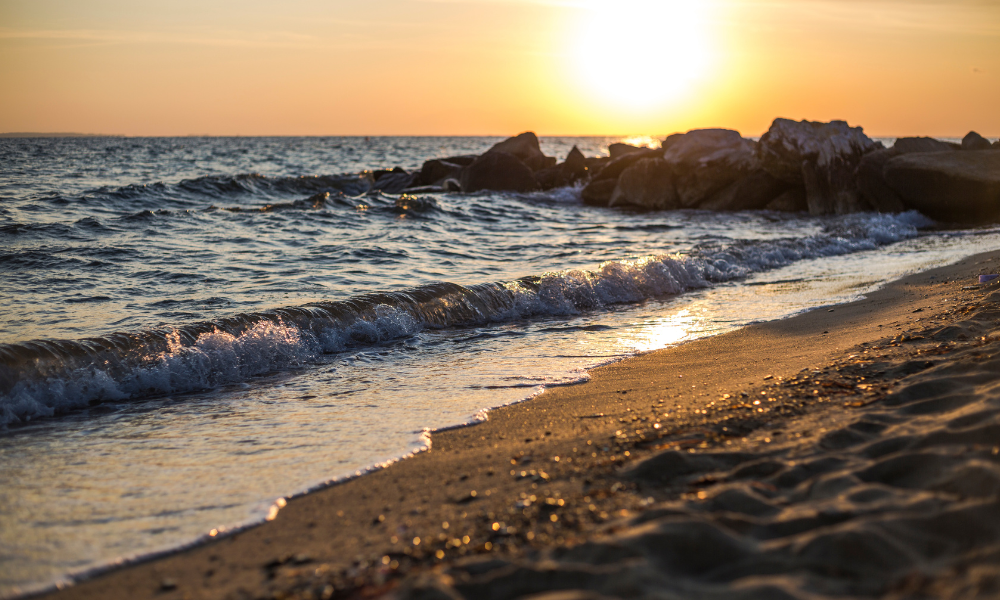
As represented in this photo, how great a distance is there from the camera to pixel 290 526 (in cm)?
253

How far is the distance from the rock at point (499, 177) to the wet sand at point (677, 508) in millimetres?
21502

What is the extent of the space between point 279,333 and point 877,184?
16943 millimetres

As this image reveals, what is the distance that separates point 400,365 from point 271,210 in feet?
41.0

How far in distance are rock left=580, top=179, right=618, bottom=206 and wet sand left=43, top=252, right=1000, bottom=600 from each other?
64.5 feet

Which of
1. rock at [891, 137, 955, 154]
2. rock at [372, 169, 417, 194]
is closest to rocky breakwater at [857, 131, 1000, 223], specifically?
rock at [891, 137, 955, 154]

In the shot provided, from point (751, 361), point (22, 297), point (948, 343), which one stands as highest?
point (948, 343)

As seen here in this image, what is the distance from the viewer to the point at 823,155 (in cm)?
1866

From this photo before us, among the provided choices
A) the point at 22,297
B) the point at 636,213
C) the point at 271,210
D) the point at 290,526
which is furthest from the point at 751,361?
the point at 636,213

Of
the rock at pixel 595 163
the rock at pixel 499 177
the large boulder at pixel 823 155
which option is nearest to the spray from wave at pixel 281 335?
the large boulder at pixel 823 155

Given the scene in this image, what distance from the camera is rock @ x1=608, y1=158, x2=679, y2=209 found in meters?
21.8

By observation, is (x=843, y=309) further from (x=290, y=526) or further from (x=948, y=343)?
(x=290, y=526)

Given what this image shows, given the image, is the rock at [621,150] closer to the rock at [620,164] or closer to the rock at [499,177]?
the rock at [620,164]

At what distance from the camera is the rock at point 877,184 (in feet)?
55.6

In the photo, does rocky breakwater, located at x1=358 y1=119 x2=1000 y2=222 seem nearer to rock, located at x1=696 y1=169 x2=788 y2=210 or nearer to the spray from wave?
rock, located at x1=696 y1=169 x2=788 y2=210
